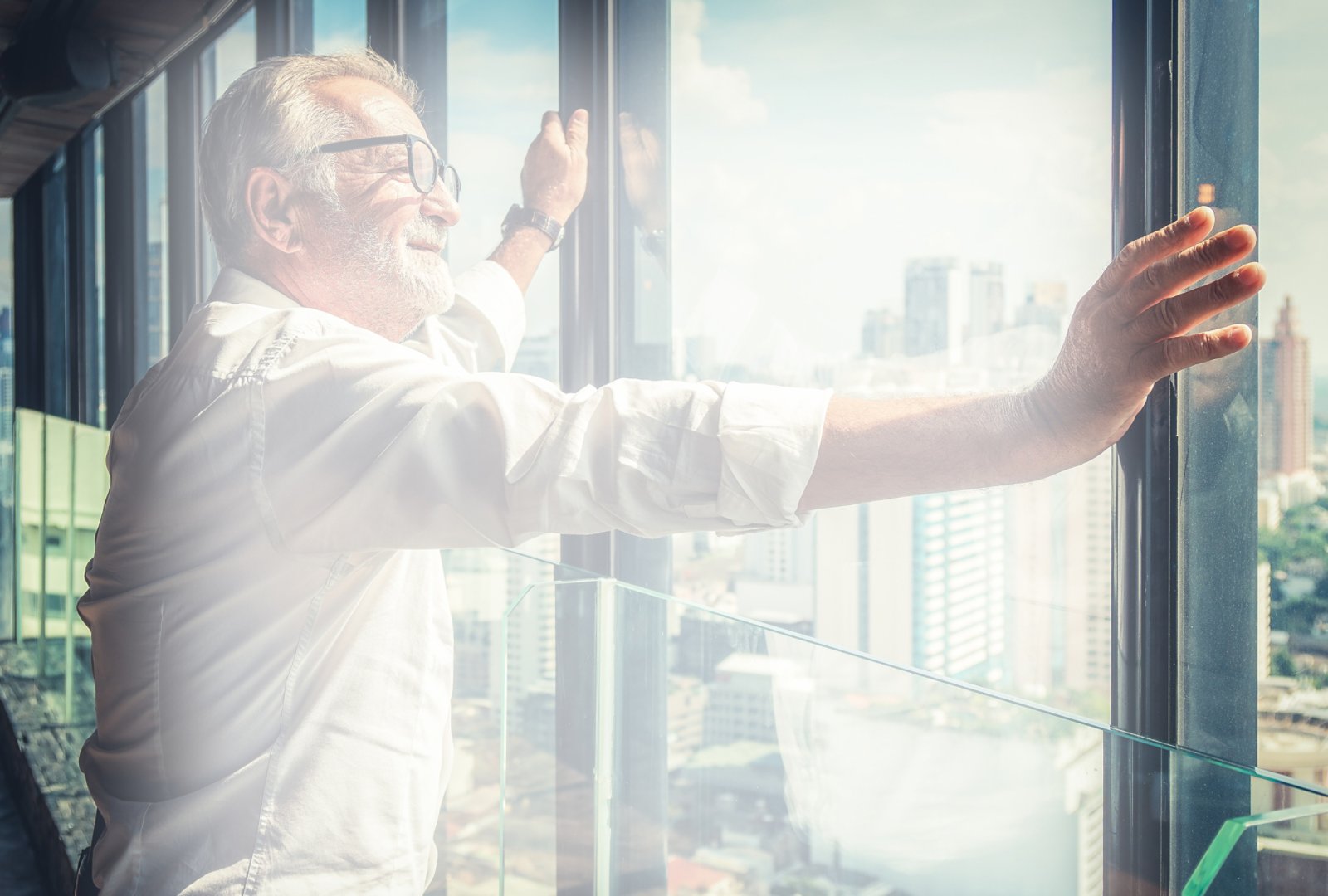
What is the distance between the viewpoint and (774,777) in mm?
1339

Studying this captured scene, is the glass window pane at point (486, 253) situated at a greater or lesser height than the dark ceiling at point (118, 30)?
lesser

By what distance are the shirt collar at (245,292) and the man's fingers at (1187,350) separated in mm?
1109

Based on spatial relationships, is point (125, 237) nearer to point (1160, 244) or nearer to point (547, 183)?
point (547, 183)

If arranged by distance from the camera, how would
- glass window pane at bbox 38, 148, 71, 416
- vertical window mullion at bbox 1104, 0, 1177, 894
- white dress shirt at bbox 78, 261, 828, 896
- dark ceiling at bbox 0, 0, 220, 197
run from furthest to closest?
glass window pane at bbox 38, 148, 71, 416 → dark ceiling at bbox 0, 0, 220, 197 → vertical window mullion at bbox 1104, 0, 1177, 894 → white dress shirt at bbox 78, 261, 828, 896

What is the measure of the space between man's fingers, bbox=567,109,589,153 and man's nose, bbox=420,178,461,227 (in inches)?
11.3

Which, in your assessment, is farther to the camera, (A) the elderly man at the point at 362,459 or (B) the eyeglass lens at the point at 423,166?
(B) the eyeglass lens at the point at 423,166

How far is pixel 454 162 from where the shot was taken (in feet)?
7.63

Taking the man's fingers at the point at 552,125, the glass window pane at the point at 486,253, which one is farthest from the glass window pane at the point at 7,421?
the man's fingers at the point at 552,125

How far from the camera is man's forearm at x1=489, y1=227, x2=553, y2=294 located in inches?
72.6

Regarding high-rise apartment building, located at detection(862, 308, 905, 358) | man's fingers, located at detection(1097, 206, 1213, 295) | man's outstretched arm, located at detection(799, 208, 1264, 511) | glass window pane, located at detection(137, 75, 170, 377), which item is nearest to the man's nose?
high-rise apartment building, located at detection(862, 308, 905, 358)

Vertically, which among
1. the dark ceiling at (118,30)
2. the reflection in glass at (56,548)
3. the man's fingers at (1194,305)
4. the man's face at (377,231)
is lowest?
the reflection in glass at (56,548)

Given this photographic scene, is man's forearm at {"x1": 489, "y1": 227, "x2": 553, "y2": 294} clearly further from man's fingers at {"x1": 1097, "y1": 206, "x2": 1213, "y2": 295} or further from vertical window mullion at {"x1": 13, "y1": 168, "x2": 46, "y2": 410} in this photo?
vertical window mullion at {"x1": 13, "y1": 168, "x2": 46, "y2": 410}

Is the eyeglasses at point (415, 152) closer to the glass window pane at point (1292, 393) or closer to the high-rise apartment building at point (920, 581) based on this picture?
the high-rise apartment building at point (920, 581)

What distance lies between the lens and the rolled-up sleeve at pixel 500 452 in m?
0.89
